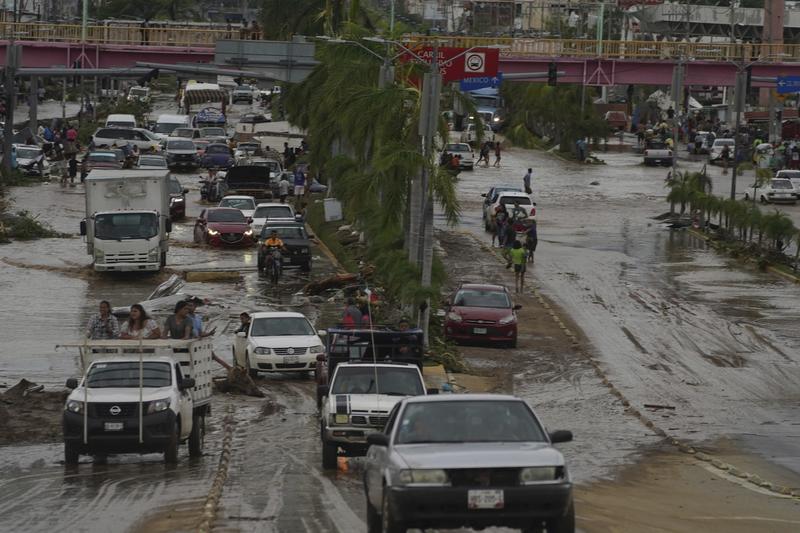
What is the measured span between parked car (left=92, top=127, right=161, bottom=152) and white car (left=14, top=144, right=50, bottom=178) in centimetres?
697

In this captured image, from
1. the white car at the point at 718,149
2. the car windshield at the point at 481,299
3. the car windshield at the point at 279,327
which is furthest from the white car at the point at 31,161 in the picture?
the car windshield at the point at 279,327

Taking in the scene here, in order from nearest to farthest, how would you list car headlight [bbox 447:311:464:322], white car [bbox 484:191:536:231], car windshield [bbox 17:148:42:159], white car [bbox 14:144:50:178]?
car headlight [bbox 447:311:464:322] → white car [bbox 484:191:536:231] → white car [bbox 14:144:50:178] → car windshield [bbox 17:148:42:159]

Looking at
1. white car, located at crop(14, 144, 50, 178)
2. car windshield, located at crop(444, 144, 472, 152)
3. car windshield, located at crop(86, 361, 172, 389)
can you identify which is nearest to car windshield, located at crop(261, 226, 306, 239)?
white car, located at crop(14, 144, 50, 178)

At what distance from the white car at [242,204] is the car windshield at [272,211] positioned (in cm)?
110

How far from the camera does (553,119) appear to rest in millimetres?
108000

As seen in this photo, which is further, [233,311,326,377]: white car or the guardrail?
the guardrail

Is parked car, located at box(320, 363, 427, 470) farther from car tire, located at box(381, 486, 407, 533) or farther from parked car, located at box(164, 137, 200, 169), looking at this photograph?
parked car, located at box(164, 137, 200, 169)

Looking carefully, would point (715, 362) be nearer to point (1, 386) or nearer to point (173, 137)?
point (1, 386)

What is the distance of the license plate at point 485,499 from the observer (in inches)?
526

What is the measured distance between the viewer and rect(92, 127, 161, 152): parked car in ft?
284

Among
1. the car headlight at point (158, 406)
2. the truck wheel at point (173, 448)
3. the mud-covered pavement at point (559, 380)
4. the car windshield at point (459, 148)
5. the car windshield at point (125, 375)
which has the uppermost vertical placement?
the car windshield at point (125, 375)

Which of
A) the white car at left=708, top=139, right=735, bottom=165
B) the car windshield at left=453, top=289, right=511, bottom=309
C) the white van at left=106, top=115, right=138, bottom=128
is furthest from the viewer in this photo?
the white car at left=708, top=139, right=735, bottom=165

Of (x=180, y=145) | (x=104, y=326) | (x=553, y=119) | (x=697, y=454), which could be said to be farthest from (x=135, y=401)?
(x=553, y=119)

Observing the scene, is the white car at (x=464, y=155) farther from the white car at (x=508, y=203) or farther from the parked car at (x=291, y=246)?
the parked car at (x=291, y=246)
